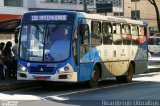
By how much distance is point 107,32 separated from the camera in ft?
65.8

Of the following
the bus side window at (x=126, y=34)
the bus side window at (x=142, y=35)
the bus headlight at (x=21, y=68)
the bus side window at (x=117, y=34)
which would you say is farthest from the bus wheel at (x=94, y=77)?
the bus side window at (x=142, y=35)

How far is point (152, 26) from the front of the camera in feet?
350

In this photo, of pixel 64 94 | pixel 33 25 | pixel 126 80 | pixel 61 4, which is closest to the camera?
pixel 64 94

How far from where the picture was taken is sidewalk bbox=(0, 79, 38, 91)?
18.2 m

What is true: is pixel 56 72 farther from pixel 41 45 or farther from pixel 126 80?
pixel 126 80

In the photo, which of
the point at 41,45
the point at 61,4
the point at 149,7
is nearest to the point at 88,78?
the point at 41,45

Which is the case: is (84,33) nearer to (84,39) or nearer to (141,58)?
(84,39)

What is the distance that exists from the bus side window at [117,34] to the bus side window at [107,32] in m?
0.43

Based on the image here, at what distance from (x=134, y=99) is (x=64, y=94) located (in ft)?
8.86

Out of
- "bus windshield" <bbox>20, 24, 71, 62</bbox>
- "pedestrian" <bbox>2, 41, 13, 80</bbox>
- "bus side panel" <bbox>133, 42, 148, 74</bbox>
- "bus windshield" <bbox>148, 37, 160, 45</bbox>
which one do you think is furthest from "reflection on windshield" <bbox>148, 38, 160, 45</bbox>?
"bus windshield" <bbox>20, 24, 71, 62</bbox>

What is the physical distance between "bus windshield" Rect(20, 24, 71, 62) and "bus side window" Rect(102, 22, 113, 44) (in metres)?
2.59

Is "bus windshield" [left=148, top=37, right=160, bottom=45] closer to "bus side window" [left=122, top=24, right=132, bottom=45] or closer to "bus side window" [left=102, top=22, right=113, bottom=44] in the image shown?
"bus side window" [left=122, top=24, right=132, bottom=45]

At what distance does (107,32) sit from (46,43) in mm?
3515

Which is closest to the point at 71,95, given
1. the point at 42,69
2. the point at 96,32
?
the point at 42,69
